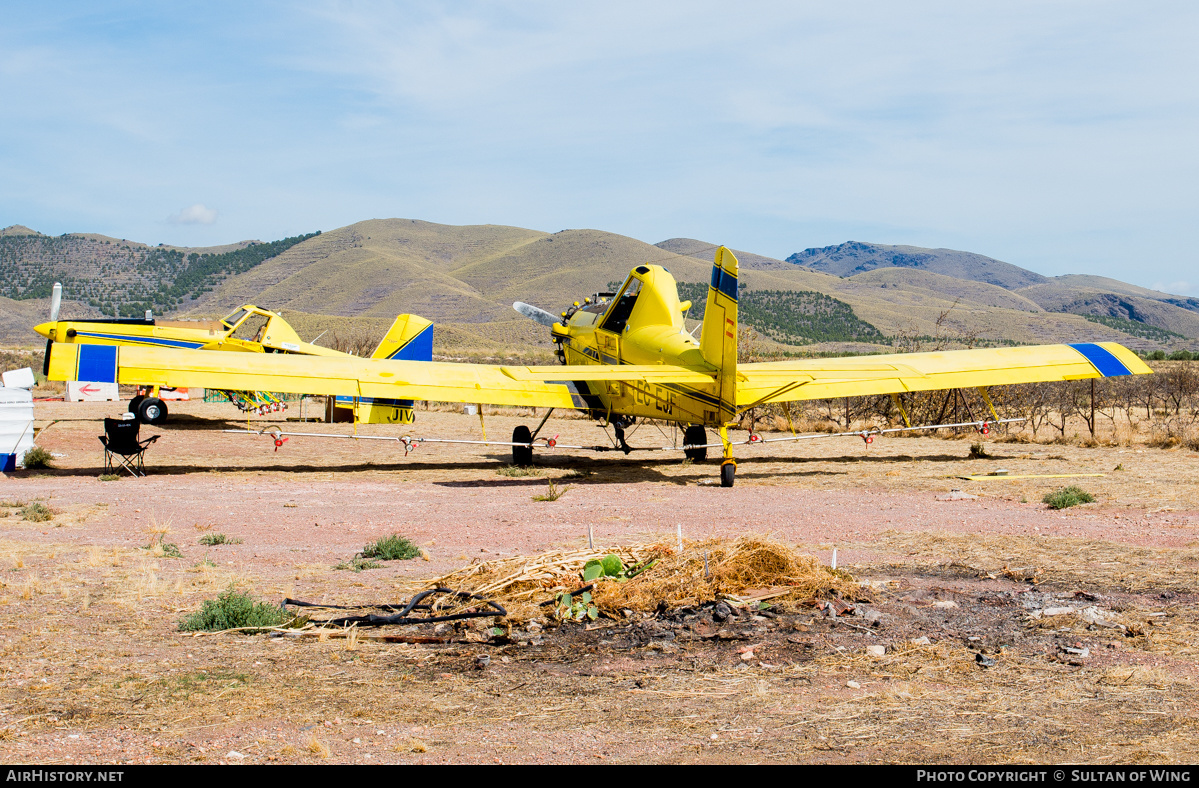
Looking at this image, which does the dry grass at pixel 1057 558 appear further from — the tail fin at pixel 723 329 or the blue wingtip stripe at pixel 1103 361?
the blue wingtip stripe at pixel 1103 361

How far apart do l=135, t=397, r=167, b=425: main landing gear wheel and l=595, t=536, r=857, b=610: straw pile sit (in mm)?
18647

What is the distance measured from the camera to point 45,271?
7121 inches

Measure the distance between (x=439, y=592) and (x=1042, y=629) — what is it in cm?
426

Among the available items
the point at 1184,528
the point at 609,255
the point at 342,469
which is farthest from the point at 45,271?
the point at 1184,528

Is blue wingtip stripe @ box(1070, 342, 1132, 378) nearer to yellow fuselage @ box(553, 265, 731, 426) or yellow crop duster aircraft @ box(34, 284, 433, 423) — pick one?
yellow fuselage @ box(553, 265, 731, 426)

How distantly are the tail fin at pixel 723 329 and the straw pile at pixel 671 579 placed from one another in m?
6.11

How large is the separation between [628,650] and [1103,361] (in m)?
14.0

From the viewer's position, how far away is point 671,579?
636 cm

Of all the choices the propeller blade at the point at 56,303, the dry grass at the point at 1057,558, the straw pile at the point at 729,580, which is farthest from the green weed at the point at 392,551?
the propeller blade at the point at 56,303

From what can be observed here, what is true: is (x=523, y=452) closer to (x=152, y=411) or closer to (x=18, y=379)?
(x=18, y=379)

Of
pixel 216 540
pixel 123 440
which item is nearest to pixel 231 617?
pixel 216 540

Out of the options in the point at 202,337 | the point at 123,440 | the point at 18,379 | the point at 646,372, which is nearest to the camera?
the point at 646,372

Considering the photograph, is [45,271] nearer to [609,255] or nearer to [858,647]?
[609,255]

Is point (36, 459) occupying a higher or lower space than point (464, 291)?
lower
